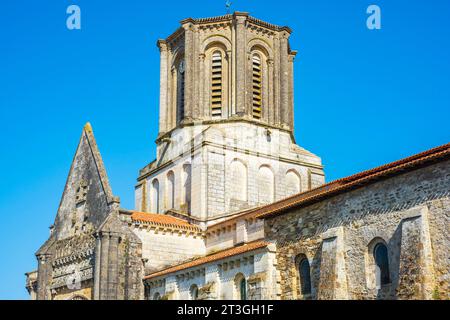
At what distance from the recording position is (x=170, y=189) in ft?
157

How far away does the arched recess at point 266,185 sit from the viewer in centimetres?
4612

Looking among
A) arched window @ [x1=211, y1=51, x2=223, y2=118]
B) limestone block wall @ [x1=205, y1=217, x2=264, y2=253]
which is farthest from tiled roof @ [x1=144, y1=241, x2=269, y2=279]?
arched window @ [x1=211, y1=51, x2=223, y2=118]

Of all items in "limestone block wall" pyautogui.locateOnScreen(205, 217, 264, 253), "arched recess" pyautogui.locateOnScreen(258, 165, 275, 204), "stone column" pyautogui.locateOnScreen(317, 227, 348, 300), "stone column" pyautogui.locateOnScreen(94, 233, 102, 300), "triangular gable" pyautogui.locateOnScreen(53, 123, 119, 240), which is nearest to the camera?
"stone column" pyautogui.locateOnScreen(317, 227, 348, 300)

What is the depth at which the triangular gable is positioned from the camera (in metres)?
39.2

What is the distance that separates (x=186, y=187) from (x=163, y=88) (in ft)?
24.9

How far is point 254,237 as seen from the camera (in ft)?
130

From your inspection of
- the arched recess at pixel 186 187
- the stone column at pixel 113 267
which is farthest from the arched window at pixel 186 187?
the stone column at pixel 113 267

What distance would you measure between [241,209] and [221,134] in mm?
4740

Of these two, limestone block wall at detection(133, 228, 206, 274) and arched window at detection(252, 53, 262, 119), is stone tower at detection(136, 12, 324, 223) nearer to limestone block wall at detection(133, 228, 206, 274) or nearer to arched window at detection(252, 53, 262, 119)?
arched window at detection(252, 53, 262, 119)

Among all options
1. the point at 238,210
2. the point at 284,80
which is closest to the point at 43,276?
the point at 238,210

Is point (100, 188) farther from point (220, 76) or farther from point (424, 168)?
point (424, 168)

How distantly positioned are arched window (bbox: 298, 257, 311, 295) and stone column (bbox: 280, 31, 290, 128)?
63.0ft

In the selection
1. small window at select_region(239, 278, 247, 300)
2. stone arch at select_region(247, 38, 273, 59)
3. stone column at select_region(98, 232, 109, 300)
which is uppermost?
stone arch at select_region(247, 38, 273, 59)
